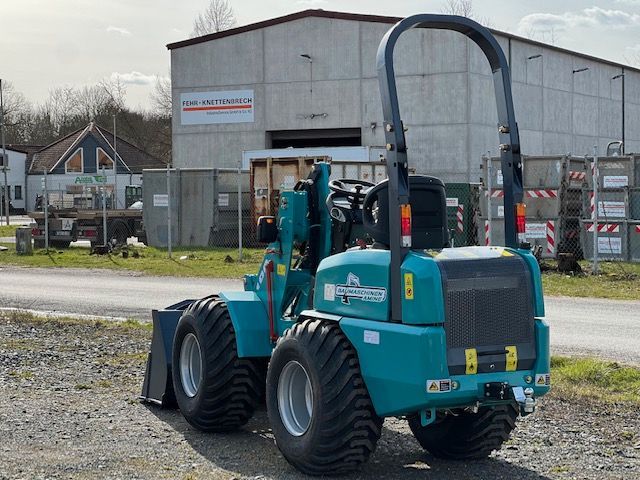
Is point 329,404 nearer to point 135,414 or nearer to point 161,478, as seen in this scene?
point 161,478

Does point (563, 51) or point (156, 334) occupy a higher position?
point (563, 51)

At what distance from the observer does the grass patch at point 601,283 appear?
1808 centimetres

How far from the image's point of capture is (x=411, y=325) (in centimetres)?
606

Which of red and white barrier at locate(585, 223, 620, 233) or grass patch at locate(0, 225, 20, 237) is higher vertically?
red and white barrier at locate(585, 223, 620, 233)

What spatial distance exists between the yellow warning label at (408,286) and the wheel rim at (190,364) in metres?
2.58

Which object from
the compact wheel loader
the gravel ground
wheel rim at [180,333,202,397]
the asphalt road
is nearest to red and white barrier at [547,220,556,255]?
the asphalt road

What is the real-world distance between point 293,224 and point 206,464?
1810 mm

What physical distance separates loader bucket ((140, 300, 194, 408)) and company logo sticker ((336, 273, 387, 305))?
8.55ft

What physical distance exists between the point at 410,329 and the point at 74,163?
260ft

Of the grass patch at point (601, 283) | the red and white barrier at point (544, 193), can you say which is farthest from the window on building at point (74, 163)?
the grass patch at point (601, 283)

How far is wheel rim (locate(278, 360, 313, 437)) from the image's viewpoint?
6.78m

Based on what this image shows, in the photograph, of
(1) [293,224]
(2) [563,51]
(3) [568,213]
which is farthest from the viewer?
(2) [563,51]

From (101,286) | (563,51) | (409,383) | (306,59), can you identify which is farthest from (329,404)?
(563,51)

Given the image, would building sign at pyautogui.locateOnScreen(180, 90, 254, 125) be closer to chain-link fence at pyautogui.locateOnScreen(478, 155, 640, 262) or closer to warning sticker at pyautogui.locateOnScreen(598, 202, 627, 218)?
chain-link fence at pyautogui.locateOnScreen(478, 155, 640, 262)
